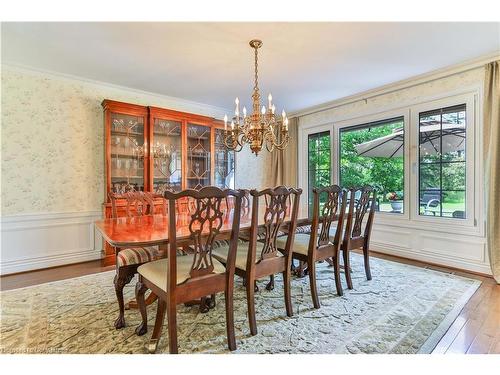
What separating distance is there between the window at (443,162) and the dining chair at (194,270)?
113 inches

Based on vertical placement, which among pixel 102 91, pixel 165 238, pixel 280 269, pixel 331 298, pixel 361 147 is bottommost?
pixel 331 298

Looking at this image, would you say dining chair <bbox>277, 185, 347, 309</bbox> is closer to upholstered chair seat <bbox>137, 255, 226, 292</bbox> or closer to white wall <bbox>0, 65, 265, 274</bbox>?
upholstered chair seat <bbox>137, 255, 226, 292</bbox>

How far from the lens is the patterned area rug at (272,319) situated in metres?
1.65

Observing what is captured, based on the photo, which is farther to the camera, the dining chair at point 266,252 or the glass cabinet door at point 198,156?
the glass cabinet door at point 198,156

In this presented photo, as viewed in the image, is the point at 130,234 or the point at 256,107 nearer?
the point at 130,234

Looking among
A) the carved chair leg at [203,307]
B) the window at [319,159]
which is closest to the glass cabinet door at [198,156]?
the window at [319,159]

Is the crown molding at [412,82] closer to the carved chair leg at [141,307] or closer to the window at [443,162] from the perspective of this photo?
the window at [443,162]

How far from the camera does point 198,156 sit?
4.12 m

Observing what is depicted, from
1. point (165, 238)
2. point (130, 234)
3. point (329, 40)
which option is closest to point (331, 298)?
point (165, 238)

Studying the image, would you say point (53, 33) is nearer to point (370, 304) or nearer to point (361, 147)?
point (370, 304)

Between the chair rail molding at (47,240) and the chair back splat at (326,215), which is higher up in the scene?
the chair back splat at (326,215)
